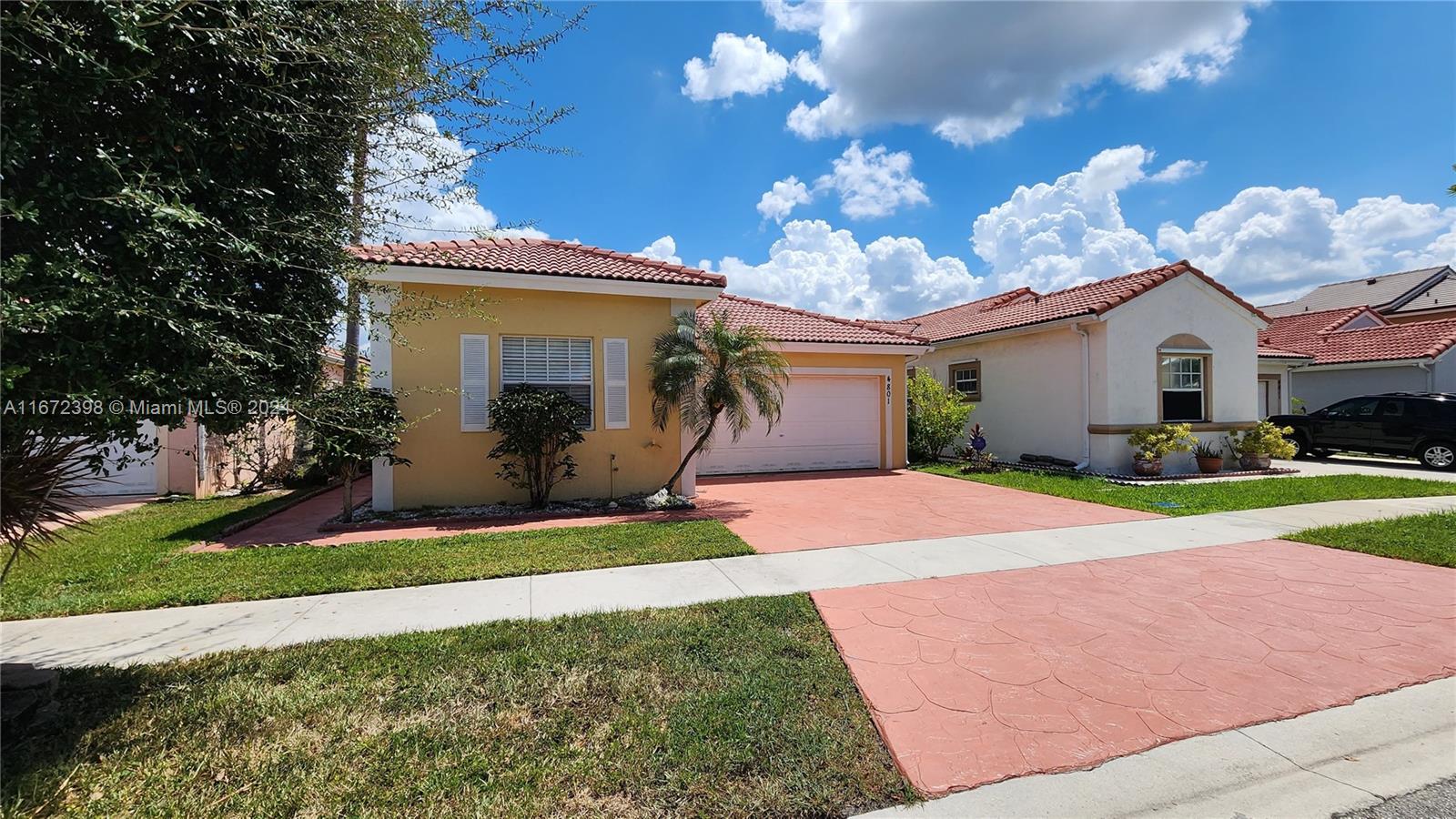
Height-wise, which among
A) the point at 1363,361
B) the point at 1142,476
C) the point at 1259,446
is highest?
the point at 1363,361

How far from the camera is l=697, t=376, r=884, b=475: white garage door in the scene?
14.1 m

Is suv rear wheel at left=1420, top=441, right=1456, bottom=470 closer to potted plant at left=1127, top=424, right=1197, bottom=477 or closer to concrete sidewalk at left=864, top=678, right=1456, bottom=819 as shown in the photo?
potted plant at left=1127, top=424, right=1197, bottom=477

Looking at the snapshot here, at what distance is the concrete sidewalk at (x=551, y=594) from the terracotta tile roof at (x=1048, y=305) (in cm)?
681

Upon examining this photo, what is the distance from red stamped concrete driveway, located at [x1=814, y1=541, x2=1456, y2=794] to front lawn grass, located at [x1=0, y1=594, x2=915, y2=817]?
0.47 metres

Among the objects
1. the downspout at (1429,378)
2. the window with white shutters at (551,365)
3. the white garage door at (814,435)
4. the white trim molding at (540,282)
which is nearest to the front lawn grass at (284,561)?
the window with white shutters at (551,365)

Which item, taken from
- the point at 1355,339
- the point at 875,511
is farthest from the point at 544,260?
the point at 1355,339

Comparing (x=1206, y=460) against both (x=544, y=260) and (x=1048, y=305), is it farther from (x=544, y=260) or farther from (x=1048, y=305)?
(x=544, y=260)

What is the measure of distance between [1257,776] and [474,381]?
9596mm

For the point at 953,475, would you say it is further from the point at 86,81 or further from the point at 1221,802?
the point at 86,81

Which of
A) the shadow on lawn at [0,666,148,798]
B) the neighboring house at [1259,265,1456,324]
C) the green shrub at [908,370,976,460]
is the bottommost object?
the shadow on lawn at [0,666,148,798]

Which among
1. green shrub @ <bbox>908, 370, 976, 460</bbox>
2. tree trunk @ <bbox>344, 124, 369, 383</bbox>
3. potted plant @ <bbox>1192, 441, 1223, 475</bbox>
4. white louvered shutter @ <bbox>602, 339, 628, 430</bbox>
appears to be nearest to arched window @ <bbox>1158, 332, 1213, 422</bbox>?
potted plant @ <bbox>1192, 441, 1223, 475</bbox>

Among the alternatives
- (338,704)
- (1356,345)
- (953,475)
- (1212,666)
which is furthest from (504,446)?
(1356,345)

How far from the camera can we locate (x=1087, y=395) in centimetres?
1352

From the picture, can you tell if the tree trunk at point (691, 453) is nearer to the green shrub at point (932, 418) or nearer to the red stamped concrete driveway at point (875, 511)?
the red stamped concrete driveway at point (875, 511)
